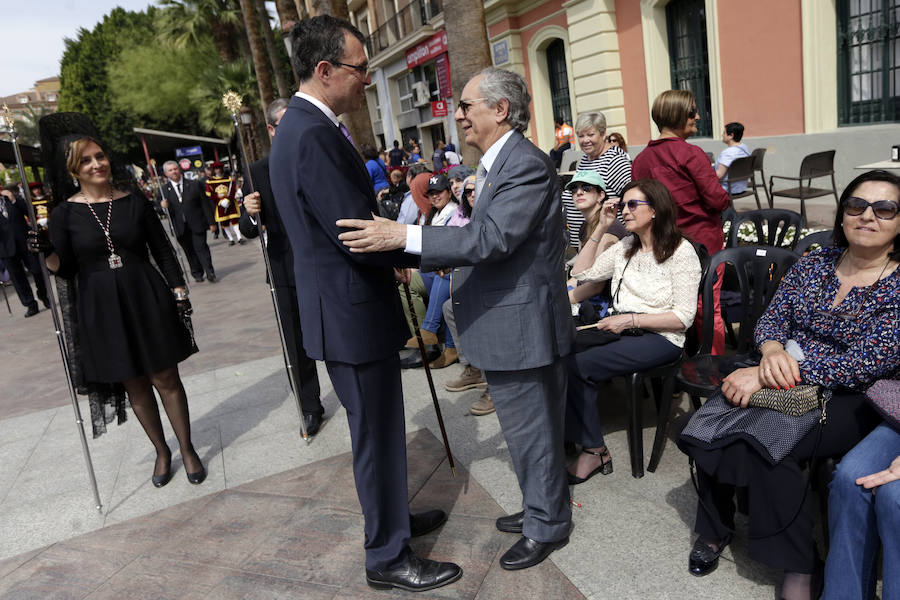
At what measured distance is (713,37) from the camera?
36.1 feet

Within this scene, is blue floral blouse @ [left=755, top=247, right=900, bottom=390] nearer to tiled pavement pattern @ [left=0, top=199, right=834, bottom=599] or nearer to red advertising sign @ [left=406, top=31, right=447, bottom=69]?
tiled pavement pattern @ [left=0, top=199, right=834, bottom=599]

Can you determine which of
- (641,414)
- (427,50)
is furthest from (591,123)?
(427,50)

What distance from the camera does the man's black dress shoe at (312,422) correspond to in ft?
14.0

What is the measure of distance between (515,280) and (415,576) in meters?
1.27

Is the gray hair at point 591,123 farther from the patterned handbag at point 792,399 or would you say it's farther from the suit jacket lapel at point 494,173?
the patterned handbag at point 792,399

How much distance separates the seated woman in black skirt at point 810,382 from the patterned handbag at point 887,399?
0.11 meters

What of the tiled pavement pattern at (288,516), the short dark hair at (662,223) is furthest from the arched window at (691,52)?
the short dark hair at (662,223)

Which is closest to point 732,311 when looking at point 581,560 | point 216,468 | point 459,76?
point 581,560

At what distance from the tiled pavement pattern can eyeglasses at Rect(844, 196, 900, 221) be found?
54.1 inches

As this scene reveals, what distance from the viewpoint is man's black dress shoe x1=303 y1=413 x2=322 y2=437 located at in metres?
4.28

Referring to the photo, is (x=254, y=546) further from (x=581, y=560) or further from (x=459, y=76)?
(x=459, y=76)

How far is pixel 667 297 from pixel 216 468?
2.90 meters

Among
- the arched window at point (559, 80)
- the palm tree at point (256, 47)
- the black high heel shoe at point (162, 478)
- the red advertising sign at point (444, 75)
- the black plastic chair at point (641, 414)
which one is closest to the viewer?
the black plastic chair at point (641, 414)

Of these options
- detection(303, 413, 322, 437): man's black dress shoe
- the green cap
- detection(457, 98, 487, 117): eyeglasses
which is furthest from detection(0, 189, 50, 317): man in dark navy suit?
detection(457, 98, 487, 117): eyeglasses
